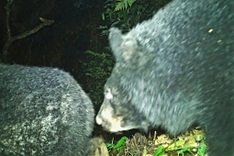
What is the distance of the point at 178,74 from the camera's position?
220 cm

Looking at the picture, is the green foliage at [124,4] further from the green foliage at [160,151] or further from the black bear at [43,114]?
the green foliage at [160,151]

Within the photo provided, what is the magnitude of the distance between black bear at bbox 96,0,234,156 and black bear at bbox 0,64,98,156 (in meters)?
0.28

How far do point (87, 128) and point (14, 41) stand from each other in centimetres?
64

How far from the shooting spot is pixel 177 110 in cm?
229

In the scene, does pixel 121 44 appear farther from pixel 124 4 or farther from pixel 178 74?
pixel 178 74

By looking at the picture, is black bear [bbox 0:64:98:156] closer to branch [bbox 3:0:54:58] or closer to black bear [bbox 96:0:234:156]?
branch [bbox 3:0:54:58]

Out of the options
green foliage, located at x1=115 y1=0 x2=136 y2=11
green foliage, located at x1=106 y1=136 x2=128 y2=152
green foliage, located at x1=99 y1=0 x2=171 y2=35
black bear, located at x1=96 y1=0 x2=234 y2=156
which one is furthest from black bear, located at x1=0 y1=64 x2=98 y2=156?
green foliage, located at x1=115 y1=0 x2=136 y2=11

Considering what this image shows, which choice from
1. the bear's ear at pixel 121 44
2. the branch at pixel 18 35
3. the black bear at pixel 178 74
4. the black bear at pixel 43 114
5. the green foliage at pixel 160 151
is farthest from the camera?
the green foliage at pixel 160 151

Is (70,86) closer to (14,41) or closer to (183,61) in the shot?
(14,41)

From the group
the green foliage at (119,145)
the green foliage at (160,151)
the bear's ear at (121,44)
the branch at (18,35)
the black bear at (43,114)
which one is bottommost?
the green foliage at (160,151)

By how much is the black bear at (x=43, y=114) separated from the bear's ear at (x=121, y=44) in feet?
1.64

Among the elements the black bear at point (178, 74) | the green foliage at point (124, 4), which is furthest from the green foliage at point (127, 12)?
the black bear at point (178, 74)

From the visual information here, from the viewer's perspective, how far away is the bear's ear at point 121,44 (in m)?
2.33

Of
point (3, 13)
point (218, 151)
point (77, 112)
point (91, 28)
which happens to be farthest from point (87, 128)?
point (218, 151)
